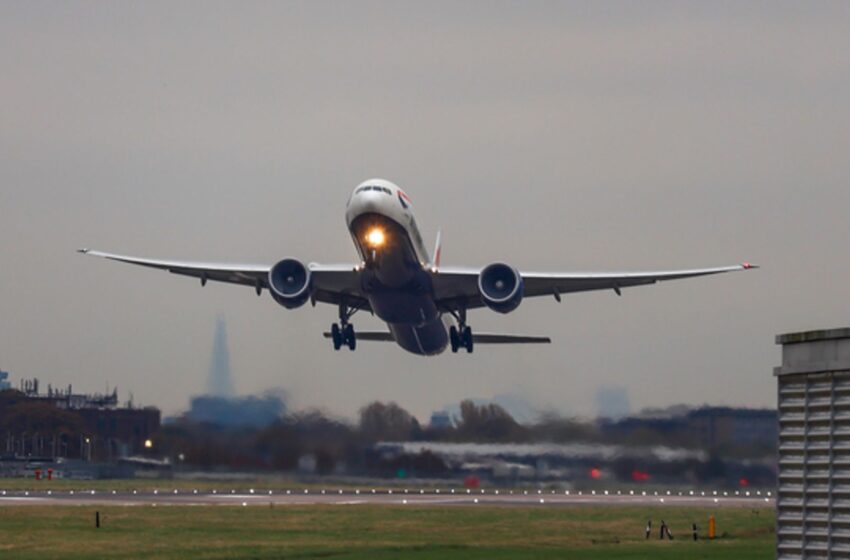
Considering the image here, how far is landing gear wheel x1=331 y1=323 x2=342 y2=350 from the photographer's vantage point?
63.8 meters

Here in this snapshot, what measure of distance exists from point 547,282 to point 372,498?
38.5 ft

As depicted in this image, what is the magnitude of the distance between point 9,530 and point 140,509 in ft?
30.2

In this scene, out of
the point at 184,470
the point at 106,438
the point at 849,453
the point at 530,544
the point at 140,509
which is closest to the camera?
the point at 849,453

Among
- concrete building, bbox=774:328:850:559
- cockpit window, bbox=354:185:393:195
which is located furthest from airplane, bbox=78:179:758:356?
concrete building, bbox=774:328:850:559

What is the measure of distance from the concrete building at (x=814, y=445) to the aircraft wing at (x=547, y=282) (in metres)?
32.8

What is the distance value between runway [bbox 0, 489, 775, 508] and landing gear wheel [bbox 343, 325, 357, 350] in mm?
5976

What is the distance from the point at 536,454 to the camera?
63.4 meters

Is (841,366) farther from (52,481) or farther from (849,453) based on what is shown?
(52,481)

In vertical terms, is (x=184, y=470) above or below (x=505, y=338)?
below

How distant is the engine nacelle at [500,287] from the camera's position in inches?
2245

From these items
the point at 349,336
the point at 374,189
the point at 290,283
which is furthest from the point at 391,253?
the point at 349,336

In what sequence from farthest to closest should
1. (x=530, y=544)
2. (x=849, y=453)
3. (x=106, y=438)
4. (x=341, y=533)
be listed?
(x=106, y=438), (x=341, y=533), (x=530, y=544), (x=849, y=453)

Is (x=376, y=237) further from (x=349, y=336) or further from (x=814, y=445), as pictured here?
(x=814, y=445)

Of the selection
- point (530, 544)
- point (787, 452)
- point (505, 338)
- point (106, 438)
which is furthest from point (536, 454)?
point (787, 452)
